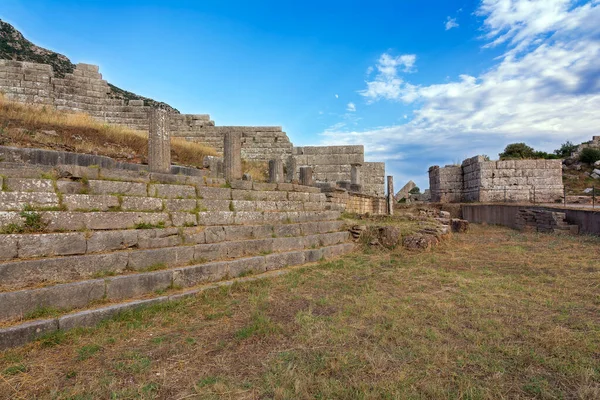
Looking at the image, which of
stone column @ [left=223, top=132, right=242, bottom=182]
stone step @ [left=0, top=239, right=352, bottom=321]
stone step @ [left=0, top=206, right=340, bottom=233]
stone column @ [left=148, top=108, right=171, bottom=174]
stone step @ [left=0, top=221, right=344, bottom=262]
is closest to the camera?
stone step @ [left=0, top=239, right=352, bottom=321]

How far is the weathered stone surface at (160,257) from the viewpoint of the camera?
4.99m

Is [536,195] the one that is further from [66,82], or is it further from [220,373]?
[66,82]

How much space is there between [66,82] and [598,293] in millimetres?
20632

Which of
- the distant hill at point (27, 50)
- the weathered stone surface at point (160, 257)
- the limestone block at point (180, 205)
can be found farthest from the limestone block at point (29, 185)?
the distant hill at point (27, 50)

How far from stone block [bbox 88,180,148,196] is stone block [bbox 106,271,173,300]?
1.62 metres

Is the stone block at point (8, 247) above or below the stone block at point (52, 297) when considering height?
above

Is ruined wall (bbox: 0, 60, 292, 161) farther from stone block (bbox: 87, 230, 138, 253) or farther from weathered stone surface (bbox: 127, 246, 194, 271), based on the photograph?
stone block (bbox: 87, 230, 138, 253)

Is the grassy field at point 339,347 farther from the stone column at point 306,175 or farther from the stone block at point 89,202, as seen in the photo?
the stone column at point 306,175

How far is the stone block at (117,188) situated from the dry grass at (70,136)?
518cm

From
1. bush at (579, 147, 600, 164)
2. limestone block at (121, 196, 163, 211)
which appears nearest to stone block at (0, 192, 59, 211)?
limestone block at (121, 196, 163, 211)

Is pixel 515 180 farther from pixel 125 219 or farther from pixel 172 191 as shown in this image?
pixel 125 219

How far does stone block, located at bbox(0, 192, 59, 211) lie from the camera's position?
4.25 metres

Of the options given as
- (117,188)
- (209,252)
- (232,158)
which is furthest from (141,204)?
(232,158)

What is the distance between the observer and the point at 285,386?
2.70 metres
